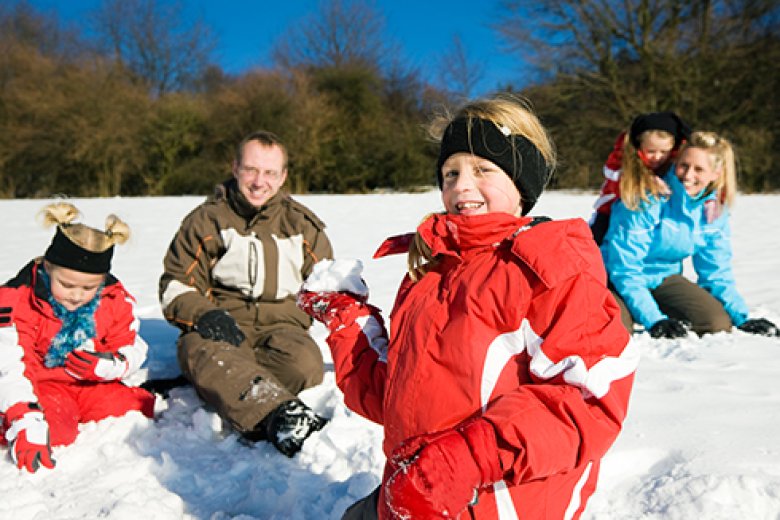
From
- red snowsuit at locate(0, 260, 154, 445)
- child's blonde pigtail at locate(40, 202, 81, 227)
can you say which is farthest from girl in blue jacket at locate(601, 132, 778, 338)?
child's blonde pigtail at locate(40, 202, 81, 227)

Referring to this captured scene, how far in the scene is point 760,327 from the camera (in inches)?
A: 144

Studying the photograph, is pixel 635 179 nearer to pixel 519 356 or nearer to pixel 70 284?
pixel 519 356

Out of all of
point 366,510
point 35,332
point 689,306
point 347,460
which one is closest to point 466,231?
point 366,510

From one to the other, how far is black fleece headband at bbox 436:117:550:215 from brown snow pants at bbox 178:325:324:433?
1442mm

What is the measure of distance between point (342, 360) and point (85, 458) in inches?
52.9

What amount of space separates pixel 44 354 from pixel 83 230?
1.84 ft

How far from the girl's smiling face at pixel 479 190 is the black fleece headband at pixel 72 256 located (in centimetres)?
167

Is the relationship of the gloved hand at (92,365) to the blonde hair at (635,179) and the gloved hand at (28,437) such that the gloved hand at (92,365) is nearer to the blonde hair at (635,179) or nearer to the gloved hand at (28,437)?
the gloved hand at (28,437)

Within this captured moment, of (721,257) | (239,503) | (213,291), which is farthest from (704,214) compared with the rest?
(239,503)

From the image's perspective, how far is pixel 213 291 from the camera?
3264 mm

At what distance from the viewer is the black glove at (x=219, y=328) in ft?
9.46

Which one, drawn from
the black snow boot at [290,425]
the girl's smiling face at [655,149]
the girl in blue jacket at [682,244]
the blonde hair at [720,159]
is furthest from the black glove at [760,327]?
the black snow boot at [290,425]

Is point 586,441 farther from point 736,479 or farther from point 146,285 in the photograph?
point 146,285

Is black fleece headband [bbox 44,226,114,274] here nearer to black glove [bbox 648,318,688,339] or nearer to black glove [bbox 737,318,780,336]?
black glove [bbox 648,318,688,339]
